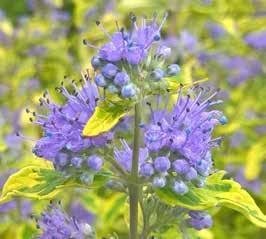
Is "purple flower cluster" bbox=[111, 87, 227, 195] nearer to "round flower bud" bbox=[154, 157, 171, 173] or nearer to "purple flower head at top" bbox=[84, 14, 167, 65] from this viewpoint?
"round flower bud" bbox=[154, 157, 171, 173]

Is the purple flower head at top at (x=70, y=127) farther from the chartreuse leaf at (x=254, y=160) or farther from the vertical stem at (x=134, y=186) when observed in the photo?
the chartreuse leaf at (x=254, y=160)

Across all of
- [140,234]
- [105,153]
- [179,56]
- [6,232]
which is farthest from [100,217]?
[105,153]

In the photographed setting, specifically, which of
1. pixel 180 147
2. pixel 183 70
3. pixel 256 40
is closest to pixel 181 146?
pixel 180 147

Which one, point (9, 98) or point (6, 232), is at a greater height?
point (9, 98)

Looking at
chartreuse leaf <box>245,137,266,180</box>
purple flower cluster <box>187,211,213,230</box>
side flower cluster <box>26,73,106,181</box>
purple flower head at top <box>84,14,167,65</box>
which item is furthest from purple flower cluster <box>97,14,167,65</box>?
chartreuse leaf <box>245,137,266,180</box>

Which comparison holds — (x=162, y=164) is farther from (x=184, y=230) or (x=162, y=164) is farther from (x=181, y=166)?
(x=184, y=230)

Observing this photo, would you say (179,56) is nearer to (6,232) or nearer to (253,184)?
(253,184)
